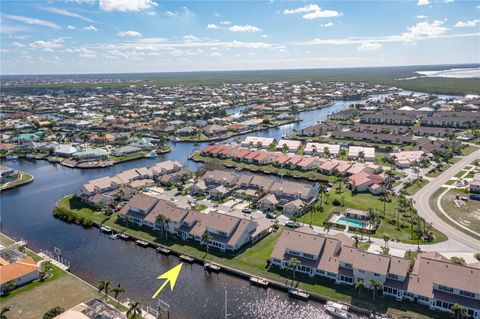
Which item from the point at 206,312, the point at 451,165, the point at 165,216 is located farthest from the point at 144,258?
the point at 451,165

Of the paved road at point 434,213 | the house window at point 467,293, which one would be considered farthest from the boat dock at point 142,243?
the paved road at point 434,213

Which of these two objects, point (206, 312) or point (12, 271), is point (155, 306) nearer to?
point (206, 312)

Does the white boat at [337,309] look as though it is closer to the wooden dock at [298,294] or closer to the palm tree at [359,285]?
the wooden dock at [298,294]

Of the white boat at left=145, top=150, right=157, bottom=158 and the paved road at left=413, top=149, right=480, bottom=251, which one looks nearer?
the paved road at left=413, top=149, right=480, bottom=251

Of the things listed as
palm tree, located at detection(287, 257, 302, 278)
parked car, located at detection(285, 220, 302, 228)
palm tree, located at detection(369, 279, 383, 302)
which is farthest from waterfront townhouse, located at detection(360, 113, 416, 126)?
palm tree, located at detection(369, 279, 383, 302)

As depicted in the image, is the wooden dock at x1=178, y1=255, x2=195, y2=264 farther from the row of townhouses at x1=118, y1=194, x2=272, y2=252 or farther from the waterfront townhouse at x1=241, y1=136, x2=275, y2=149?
the waterfront townhouse at x1=241, y1=136, x2=275, y2=149

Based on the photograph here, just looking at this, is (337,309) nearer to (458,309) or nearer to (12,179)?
(458,309)
